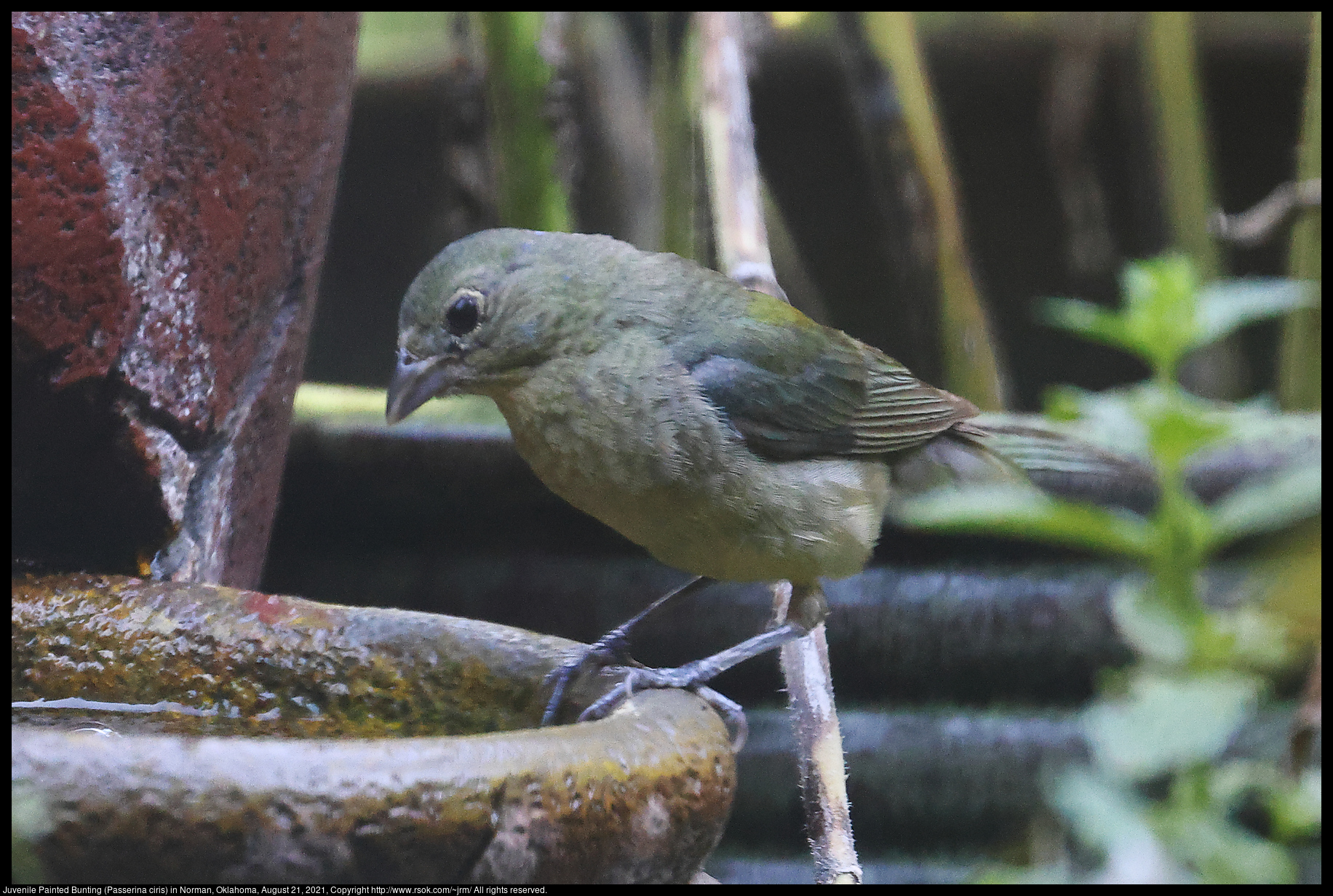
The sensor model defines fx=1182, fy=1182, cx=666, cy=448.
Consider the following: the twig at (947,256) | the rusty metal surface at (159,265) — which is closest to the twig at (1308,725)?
the rusty metal surface at (159,265)

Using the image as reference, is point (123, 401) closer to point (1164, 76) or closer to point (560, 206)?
point (560, 206)

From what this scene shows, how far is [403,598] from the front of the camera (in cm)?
273

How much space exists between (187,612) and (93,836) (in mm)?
831

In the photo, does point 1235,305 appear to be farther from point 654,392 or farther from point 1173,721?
point 654,392

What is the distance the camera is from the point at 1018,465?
2.43m

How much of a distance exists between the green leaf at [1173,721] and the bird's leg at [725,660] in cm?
65

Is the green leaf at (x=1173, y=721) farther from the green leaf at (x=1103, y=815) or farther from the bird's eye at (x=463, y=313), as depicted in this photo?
the bird's eye at (x=463, y=313)

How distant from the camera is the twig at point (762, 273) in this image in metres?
1.60

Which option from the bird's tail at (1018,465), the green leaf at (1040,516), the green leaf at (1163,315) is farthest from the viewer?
the bird's tail at (1018,465)

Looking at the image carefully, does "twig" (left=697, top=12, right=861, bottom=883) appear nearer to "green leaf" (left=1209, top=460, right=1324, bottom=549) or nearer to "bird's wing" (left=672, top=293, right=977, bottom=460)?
"bird's wing" (left=672, top=293, right=977, bottom=460)

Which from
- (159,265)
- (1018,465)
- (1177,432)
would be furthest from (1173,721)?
(159,265)

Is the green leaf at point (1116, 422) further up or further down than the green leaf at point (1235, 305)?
further down

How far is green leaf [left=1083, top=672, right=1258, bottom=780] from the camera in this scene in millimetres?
1249

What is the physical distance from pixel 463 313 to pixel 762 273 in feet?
2.92
